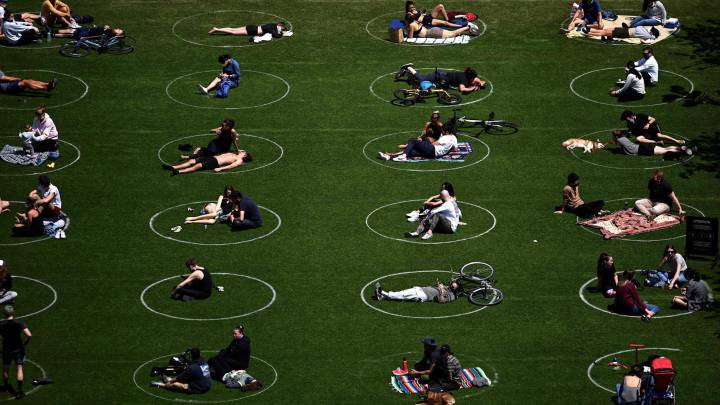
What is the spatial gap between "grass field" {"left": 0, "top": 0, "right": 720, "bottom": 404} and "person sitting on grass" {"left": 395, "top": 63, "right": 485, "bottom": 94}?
52 centimetres

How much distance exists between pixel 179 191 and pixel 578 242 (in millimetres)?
13697

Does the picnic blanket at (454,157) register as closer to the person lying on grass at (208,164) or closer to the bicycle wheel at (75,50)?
the person lying on grass at (208,164)

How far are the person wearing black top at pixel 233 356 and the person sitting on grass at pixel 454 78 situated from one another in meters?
20.8

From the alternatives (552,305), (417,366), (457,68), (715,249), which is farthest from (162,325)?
(457,68)

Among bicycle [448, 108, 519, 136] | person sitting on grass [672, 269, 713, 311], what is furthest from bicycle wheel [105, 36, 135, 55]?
person sitting on grass [672, 269, 713, 311]

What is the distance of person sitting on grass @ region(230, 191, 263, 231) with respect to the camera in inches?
1975

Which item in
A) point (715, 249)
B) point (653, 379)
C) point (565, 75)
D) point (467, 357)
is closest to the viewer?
point (653, 379)

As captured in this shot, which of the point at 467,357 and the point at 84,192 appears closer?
the point at 467,357

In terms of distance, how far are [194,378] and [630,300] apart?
12.9 m

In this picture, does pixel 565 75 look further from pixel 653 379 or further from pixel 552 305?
pixel 653 379

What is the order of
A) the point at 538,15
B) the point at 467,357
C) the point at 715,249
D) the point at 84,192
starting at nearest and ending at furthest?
the point at 467,357 → the point at 715,249 → the point at 84,192 → the point at 538,15

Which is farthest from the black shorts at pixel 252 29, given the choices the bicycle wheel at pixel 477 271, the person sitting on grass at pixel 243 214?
the bicycle wheel at pixel 477 271

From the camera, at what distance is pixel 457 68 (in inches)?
2457

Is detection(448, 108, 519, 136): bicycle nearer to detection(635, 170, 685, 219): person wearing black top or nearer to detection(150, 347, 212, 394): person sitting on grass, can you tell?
detection(635, 170, 685, 219): person wearing black top
